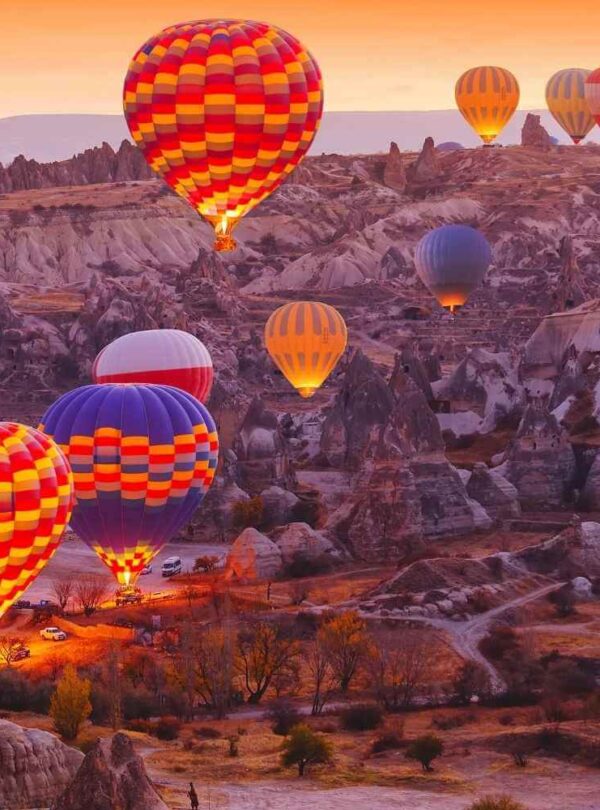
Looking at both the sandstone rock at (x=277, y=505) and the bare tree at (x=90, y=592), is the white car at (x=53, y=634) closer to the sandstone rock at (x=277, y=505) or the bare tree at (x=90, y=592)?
the bare tree at (x=90, y=592)

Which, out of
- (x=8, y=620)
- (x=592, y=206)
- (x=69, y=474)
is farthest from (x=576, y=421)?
(x=592, y=206)

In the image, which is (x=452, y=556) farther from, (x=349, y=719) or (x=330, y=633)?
(x=349, y=719)

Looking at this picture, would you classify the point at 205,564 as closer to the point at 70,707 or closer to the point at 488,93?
the point at 70,707

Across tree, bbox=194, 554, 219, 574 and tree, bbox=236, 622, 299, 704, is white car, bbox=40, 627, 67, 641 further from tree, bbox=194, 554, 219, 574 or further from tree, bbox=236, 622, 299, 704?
tree, bbox=194, 554, 219, 574

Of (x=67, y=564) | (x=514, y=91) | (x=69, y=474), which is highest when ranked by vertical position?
(x=514, y=91)

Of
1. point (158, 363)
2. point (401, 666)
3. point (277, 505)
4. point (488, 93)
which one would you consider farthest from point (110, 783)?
point (488, 93)
